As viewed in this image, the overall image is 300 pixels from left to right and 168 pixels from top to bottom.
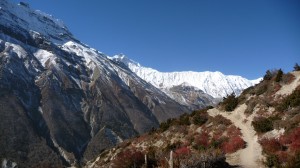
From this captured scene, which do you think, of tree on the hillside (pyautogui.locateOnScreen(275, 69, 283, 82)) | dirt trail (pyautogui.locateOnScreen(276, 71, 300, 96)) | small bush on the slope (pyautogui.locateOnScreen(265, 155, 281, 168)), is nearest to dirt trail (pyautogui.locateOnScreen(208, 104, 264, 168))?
small bush on the slope (pyautogui.locateOnScreen(265, 155, 281, 168))

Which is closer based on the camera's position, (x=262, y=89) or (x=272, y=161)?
(x=272, y=161)

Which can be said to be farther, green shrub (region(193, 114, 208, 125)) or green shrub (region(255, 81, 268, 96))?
green shrub (region(193, 114, 208, 125))

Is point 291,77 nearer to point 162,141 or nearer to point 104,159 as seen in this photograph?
point 162,141

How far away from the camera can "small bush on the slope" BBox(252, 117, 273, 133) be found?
4359 cm

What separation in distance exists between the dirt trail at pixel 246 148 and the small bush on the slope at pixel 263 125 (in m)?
0.95

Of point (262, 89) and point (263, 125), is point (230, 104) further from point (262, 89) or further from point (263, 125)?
point (263, 125)

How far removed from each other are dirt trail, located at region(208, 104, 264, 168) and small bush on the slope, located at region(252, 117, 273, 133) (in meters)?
0.95

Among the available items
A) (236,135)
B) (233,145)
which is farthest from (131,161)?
(236,135)

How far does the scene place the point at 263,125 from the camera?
1738 inches

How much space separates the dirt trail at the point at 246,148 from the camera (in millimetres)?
37234

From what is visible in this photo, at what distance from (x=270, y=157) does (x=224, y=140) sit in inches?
447

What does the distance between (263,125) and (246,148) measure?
14.0ft

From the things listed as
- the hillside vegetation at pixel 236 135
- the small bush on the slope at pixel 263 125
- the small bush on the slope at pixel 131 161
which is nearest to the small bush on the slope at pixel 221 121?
the hillside vegetation at pixel 236 135

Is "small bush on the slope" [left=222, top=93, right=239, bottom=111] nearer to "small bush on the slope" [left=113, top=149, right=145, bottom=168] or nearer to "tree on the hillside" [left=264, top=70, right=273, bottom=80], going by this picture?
"tree on the hillside" [left=264, top=70, right=273, bottom=80]
